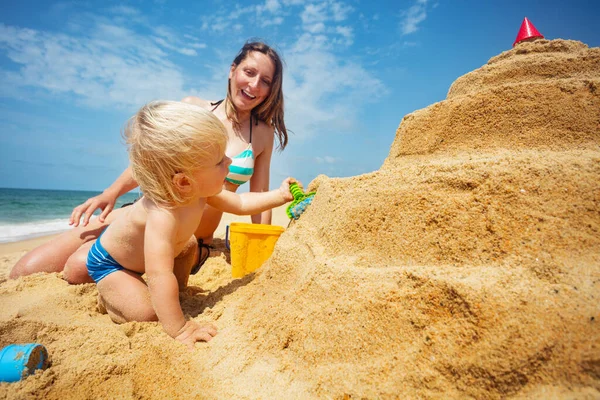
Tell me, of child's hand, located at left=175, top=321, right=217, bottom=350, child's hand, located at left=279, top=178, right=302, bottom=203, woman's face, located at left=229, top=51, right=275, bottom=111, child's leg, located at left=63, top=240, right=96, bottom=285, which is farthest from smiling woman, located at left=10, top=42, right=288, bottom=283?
child's hand, located at left=175, top=321, right=217, bottom=350

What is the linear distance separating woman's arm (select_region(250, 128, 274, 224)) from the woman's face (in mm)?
458

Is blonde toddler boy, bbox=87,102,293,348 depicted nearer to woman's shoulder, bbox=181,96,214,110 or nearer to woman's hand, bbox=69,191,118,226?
woman's hand, bbox=69,191,118,226

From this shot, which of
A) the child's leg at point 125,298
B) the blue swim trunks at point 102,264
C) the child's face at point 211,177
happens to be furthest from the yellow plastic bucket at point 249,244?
the blue swim trunks at point 102,264

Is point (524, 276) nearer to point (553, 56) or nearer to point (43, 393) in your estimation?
point (553, 56)

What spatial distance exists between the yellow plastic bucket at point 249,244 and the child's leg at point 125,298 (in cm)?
66

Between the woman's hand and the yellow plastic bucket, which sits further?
the woman's hand

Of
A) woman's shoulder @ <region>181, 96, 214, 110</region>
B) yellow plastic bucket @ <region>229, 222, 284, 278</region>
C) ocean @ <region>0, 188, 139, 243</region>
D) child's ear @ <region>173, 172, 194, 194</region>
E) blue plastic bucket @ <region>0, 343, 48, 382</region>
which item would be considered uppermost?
woman's shoulder @ <region>181, 96, 214, 110</region>

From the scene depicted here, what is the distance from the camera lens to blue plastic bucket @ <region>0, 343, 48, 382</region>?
1.33 m

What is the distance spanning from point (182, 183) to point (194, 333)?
82cm

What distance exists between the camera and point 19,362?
134cm

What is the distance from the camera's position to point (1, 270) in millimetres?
3283

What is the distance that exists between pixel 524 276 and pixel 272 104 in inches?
116

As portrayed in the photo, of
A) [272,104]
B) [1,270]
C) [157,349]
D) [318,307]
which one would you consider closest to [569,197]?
[318,307]

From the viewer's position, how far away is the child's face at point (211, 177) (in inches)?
74.7
